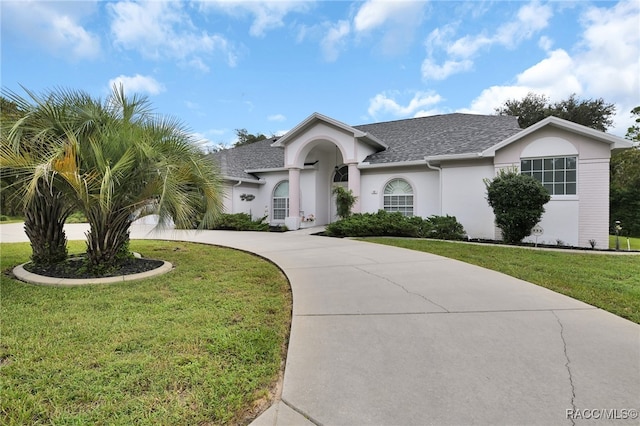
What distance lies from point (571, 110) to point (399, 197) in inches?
863

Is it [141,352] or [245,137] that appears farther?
[245,137]

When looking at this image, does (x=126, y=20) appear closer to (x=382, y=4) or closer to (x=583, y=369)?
(x=382, y=4)

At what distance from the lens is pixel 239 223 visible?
15.7 meters

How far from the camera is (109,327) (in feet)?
11.7

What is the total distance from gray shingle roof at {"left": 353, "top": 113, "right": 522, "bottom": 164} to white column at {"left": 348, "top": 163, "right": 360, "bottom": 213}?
81 centimetres

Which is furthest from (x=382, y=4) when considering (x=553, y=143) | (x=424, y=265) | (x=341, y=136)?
(x=424, y=265)

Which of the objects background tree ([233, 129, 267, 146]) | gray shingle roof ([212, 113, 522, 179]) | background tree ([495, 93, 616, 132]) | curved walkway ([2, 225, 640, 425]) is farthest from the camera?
background tree ([233, 129, 267, 146])

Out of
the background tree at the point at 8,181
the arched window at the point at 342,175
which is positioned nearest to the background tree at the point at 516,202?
the arched window at the point at 342,175

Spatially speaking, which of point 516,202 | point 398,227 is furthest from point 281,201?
point 516,202

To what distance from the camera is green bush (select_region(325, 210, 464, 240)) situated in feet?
40.4

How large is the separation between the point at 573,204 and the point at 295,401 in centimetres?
1268

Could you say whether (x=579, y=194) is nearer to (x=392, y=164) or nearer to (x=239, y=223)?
(x=392, y=164)

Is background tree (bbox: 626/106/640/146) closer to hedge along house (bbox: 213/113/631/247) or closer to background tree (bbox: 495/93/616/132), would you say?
background tree (bbox: 495/93/616/132)

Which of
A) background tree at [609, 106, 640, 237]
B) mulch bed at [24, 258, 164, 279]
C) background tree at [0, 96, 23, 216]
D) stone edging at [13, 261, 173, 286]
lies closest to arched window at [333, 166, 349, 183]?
mulch bed at [24, 258, 164, 279]
